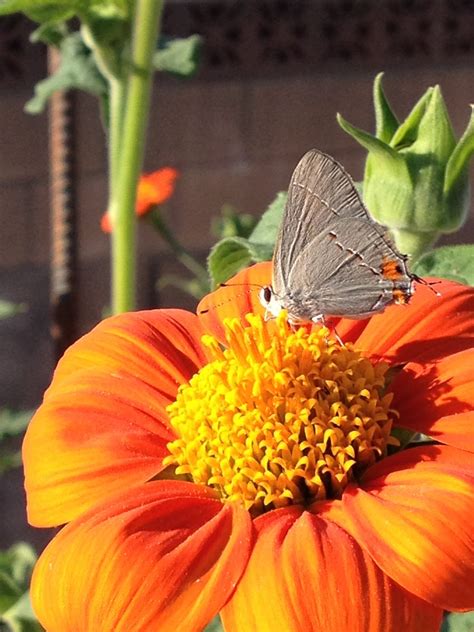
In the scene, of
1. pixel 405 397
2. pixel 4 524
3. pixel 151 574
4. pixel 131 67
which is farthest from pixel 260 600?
pixel 4 524

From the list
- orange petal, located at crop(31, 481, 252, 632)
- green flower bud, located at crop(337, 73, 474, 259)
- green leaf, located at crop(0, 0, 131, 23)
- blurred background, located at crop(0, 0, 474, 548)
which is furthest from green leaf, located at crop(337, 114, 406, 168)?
blurred background, located at crop(0, 0, 474, 548)

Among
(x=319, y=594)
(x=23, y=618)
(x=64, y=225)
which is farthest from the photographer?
(x=64, y=225)

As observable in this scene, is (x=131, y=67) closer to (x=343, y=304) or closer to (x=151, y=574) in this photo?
(x=343, y=304)

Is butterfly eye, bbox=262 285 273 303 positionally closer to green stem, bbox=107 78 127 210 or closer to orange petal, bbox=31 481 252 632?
orange petal, bbox=31 481 252 632

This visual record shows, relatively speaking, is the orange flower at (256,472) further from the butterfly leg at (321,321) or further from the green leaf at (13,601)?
the green leaf at (13,601)

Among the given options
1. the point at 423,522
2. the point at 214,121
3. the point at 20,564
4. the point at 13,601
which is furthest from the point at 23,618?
the point at 214,121

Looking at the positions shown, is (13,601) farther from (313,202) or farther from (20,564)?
(313,202)
